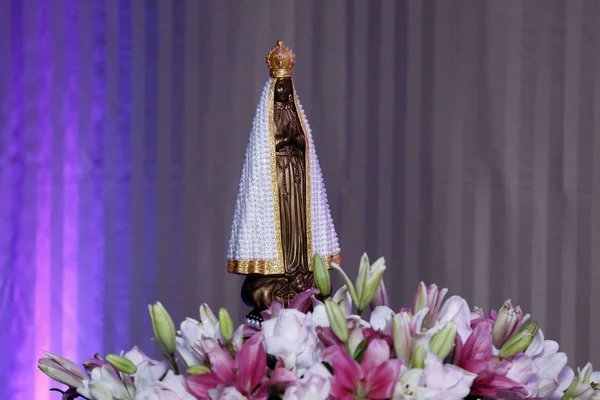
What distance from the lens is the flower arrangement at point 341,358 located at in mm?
746

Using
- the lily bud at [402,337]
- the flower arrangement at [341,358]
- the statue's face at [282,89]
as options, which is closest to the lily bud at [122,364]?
the flower arrangement at [341,358]

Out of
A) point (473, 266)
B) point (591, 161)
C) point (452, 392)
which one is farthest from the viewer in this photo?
point (473, 266)

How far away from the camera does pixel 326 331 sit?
808 millimetres

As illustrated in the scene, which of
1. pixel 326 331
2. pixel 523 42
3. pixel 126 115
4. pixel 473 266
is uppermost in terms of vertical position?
pixel 523 42

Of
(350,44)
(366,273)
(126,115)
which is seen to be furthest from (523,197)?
(366,273)

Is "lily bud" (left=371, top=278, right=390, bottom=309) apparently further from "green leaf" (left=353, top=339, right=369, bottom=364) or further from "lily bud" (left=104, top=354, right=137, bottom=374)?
"lily bud" (left=104, top=354, right=137, bottom=374)

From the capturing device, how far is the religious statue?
2.70 metres

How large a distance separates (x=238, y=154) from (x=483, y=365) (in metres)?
3.03

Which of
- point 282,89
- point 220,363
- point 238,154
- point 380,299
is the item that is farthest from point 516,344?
point 238,154

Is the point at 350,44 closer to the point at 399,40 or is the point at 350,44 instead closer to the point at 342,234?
the point at 399,40

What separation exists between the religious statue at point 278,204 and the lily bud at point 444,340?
6.29ft

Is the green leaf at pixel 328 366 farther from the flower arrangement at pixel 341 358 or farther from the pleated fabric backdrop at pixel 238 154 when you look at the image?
the pleated fabric backdrop at pixel 238 154

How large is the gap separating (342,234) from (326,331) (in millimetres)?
3007

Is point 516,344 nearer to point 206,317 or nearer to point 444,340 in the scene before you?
point 444,340
